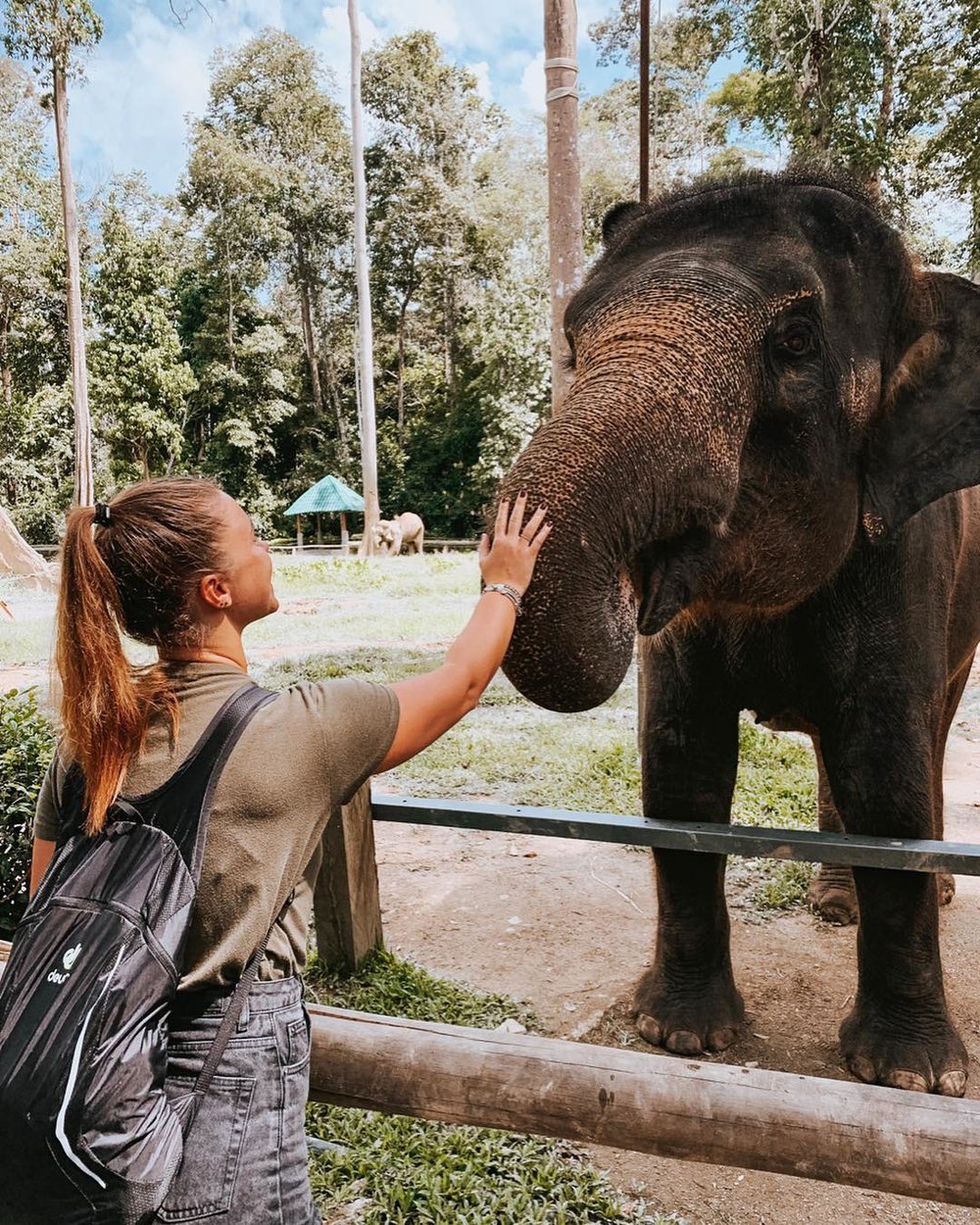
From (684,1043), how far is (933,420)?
6.57 feet

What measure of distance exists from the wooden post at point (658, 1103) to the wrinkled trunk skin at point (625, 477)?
0.71 m

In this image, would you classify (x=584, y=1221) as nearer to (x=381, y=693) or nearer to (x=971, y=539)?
(x=381, y=693)

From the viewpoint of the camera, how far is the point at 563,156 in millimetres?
5660

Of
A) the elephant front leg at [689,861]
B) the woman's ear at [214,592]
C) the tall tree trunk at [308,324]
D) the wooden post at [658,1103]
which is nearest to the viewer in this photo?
the woman's ear at [214,592]

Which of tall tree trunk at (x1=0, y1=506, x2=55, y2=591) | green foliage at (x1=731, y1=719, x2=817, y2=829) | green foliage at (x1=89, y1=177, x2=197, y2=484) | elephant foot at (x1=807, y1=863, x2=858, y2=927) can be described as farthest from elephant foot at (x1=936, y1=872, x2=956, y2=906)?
green foliage at (x1=89, y1=177, x2=197, y2=484)

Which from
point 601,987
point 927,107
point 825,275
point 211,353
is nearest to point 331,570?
point 927,107

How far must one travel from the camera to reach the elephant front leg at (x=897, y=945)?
2.81 meters

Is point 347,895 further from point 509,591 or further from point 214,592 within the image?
point 214,592

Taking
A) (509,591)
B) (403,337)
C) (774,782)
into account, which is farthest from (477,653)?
(403,337)

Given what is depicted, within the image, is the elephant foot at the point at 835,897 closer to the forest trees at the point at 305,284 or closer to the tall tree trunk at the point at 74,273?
the tall tree trunk at the point at 74,273

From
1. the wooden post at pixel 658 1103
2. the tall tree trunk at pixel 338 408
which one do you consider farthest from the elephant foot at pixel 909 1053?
the tall tree trunk at pixel 338 408

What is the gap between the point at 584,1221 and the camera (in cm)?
252

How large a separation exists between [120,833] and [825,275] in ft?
6.80

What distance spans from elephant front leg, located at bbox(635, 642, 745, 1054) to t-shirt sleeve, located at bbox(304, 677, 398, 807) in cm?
172
